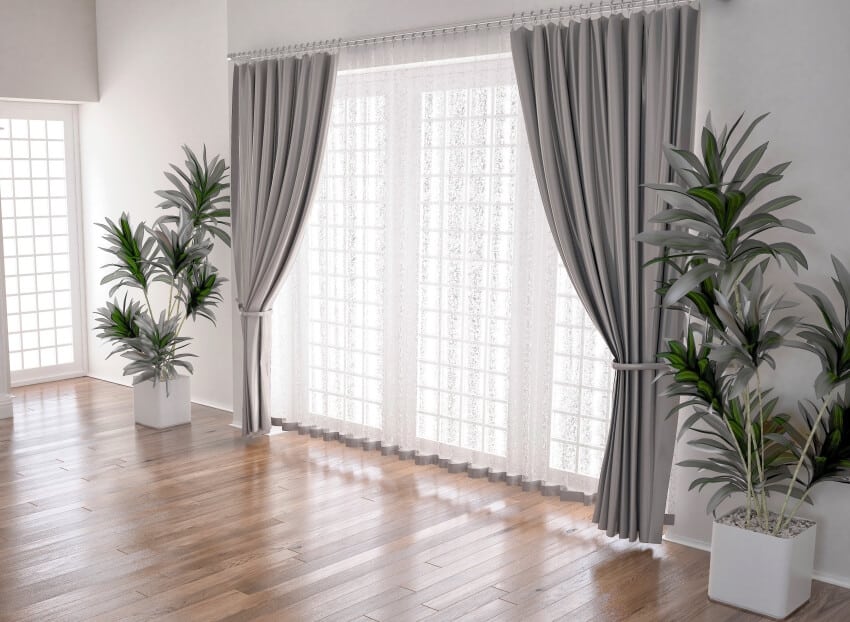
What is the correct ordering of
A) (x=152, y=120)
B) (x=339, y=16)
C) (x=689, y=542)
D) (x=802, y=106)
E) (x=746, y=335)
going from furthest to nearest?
1. (x=152, y=120)
2. (x=339, y=16)
3. (x=689, y=542)
4. (x=802, y=106)
5. (x=746, y=335)

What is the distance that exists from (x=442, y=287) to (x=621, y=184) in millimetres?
1344

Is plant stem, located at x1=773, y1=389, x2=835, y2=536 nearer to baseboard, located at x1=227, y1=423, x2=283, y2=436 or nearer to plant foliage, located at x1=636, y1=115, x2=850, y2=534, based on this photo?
plant foliage, located at x1=636, y1=115, x2=850, y2=534

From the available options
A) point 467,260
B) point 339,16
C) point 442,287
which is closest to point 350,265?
point 442,287

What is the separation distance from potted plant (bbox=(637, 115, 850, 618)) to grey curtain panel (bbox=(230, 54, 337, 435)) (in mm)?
2523

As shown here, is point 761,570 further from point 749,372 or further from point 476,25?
point 476,25

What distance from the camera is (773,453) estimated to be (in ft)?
13.1

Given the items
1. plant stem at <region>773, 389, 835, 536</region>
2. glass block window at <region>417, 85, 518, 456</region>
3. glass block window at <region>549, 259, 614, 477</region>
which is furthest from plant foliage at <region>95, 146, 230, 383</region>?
plant stem at <region>773, 389, 835, 536</region>

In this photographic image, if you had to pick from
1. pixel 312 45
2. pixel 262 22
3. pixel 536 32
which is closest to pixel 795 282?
pixel 536 32

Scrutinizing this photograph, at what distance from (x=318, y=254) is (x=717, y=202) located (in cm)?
295

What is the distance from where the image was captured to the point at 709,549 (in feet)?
14.2

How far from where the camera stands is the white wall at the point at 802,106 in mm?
3820

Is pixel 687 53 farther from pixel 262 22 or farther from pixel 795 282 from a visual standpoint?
pixel 262 22

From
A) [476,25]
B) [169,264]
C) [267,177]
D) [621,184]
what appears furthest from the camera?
[169,264]

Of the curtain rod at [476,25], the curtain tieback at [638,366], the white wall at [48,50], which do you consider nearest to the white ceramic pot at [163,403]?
the curtain rod at [476,25]
